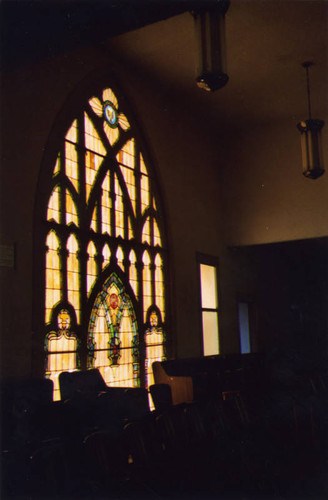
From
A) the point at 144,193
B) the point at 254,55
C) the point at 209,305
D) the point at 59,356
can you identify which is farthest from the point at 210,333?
the point at 254,55

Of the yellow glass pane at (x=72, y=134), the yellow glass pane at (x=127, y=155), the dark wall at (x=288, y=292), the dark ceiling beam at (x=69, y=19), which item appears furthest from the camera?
the dark wall at (x=288, y=292)

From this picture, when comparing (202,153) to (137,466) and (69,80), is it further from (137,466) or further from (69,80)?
(137,466)

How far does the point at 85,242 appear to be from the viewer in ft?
17.9

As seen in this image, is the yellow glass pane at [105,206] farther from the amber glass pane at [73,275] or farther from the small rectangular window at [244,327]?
the small rectangular window at [244,327]

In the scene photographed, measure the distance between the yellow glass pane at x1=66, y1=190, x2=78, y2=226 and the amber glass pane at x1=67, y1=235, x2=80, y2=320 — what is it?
0.18m

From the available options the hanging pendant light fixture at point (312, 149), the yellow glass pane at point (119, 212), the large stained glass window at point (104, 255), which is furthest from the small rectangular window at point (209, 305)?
the hanging pendant light fixture at point (312, 149)

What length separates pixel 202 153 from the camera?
331 inches

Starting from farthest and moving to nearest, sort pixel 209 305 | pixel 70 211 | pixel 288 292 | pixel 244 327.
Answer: pixel 288 292, pixel 244 327, pixel 209 305, pixel 70 211

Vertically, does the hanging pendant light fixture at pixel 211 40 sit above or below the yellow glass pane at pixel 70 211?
above

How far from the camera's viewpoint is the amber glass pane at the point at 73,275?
16.9ft

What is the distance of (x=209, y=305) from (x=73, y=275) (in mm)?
3356

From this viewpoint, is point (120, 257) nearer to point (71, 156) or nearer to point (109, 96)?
point (71, 156)

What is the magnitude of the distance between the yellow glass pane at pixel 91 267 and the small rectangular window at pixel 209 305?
2.59 metres

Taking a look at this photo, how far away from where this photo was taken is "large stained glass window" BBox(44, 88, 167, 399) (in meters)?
5.04
